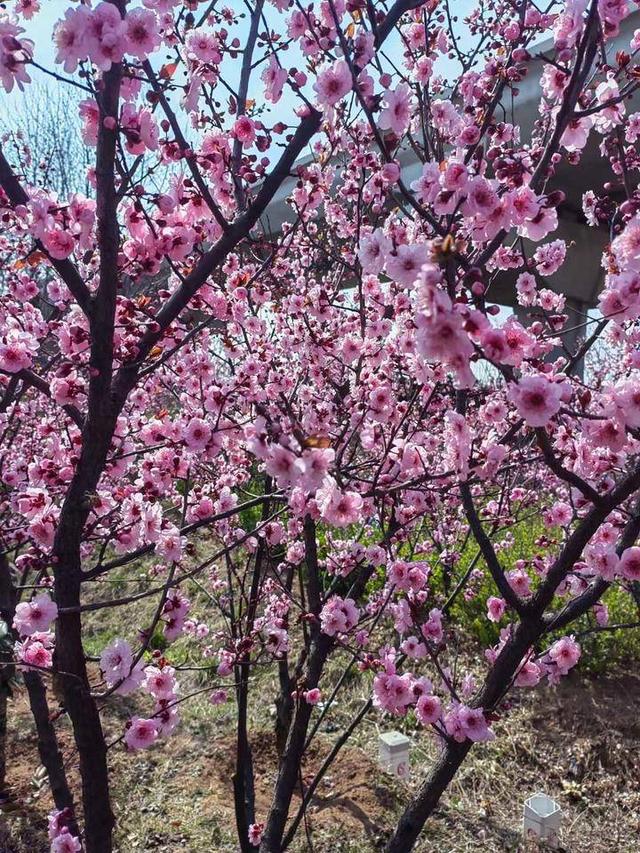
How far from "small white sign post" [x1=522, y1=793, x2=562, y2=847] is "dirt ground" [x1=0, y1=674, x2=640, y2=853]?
0.14 metres

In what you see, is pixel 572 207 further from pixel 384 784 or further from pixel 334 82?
pixel 334 82

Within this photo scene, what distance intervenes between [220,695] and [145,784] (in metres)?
0.94

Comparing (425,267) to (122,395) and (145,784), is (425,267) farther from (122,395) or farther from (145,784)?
(145,784)

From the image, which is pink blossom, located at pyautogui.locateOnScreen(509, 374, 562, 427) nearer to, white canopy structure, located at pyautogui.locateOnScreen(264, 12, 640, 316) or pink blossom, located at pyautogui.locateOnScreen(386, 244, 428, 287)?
pink blossom, located at pyautogui.locateOnScreen(386, 244, 428, 287)

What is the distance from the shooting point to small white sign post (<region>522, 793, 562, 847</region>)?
3.29 meters

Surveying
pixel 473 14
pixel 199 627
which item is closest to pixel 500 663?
pixel 199 627

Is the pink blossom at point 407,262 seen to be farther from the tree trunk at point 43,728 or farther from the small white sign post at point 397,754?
the small white sign post at point 397,754

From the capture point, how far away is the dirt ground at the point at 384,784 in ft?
11.4

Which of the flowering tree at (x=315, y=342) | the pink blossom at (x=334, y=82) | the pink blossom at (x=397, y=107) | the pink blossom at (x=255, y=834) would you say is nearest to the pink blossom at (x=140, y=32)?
the flowering tree at (x=315, y=342)

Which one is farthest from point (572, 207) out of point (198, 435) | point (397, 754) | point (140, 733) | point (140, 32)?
point (140, 733)

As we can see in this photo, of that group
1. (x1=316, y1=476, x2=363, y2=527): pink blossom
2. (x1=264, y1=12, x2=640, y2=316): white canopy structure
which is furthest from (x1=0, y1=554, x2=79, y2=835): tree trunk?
(x1=264, y1=12, x2=640, y2=316): white canopy structure

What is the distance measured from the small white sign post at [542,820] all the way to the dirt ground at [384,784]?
14 cm

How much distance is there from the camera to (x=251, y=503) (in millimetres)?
2139

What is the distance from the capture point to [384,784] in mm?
3922
